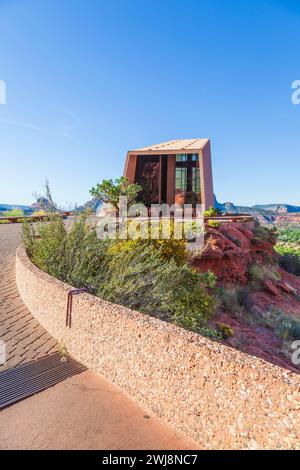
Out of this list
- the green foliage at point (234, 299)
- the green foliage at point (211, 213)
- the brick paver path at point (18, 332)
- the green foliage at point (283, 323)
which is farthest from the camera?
the green foliage at point (211, 213)

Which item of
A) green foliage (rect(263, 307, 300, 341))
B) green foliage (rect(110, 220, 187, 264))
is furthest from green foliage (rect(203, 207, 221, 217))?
green foliage (rect(110, 220, 187, 264))

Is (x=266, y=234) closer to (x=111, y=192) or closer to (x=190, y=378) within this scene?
(x=111, y=192)

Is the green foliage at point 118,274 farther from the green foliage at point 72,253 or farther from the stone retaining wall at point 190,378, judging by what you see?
the stone retaining wall at point 190,378

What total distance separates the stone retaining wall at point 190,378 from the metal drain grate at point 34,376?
22 cm

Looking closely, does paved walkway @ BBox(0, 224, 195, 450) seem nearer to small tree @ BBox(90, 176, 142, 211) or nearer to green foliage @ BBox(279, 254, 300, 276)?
small tree @ BBox(90, 176, 142, 211)

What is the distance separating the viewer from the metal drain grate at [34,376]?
3.49 m

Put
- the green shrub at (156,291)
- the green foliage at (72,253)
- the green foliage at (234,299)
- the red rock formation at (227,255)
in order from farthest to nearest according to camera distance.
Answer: the red rock formation at (227,255) < the green foliage at (234,299) < the green foliage at (72,253) < the green shrub at (156,291)

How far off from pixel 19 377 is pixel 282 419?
3.06 m

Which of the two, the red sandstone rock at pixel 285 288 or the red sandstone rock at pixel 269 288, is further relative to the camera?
the red sandstone rock at pixel 285 288

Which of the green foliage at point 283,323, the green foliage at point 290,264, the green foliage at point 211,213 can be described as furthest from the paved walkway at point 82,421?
the green foliage at point 290,264

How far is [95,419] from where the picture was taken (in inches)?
121

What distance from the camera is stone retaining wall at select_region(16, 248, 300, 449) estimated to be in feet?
7.17

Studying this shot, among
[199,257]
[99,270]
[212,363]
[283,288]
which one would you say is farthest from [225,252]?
[212,363]

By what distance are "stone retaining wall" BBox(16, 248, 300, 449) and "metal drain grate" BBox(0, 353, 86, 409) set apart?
218 millimetres
